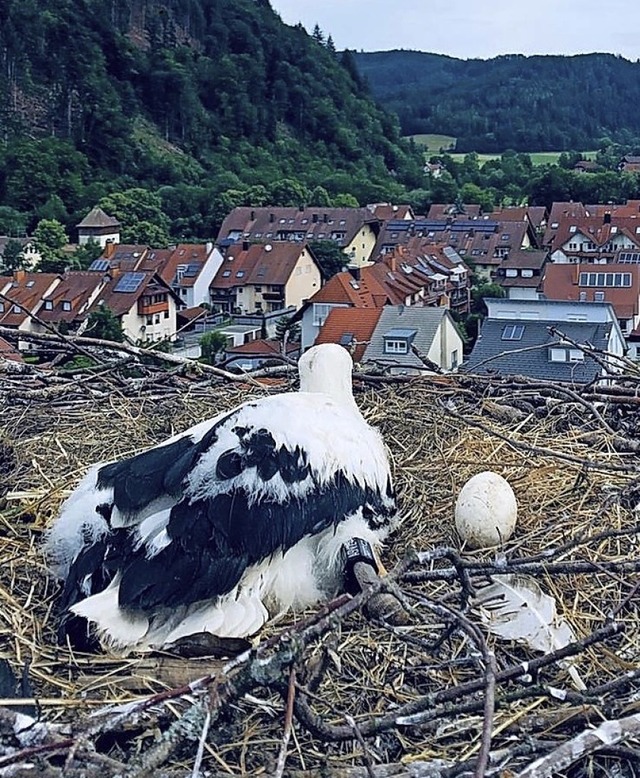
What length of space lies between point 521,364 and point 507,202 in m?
48.3

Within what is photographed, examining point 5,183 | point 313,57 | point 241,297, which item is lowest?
point 241,297

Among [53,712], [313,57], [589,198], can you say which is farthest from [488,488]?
[313,57]

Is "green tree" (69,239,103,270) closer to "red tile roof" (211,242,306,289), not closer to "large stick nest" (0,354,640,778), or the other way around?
"red tile roof" (211,242,306,289)

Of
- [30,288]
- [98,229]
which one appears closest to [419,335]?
[30,288]

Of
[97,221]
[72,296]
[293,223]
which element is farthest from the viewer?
[293,223]

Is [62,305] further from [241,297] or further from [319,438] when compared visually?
[319,438]

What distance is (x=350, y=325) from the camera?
16484mm

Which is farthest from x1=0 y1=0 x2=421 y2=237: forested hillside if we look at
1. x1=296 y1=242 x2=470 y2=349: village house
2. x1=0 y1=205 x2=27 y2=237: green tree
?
x1=296 y1=242 x2=470 y2=349: village house

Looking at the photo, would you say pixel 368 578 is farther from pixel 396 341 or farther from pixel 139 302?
pixel 139 302

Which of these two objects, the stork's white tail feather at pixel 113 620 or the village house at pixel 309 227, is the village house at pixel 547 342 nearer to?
the stork's white tail feather at pixel 113 620

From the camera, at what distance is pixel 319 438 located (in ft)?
7.84

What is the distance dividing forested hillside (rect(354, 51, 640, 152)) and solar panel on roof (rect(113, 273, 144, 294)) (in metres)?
67.9

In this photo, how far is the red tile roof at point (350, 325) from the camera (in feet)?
47.1

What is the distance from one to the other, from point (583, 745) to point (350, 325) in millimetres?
14925
